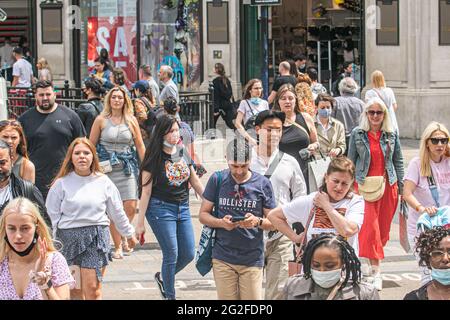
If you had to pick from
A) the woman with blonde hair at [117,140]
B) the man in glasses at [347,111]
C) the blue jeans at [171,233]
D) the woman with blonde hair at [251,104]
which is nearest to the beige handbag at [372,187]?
the blue jeans at [171,233]

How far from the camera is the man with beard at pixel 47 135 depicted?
39.6 feet

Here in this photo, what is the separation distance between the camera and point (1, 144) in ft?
30.6

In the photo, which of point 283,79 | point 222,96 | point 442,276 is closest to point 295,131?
point 442,276

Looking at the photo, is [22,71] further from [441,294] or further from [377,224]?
[441,294]

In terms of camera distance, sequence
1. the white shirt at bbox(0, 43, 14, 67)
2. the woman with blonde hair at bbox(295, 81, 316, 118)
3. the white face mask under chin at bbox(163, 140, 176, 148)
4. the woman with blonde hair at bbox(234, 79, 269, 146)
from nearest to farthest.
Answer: the white face mask under chin at bbox(163, 140, 176, 148) < the woman with blonde hair at bbox(295, 81, 316, 118) < the woman with blonde hair at bbox(234, 79, 269, 146) < the white shirt at bbox(0, 43, 14, 67)

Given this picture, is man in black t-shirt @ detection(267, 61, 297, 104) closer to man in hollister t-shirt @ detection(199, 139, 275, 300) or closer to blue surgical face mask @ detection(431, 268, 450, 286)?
man in hollister t-shirt @ detection(199, 139, 275, 300)

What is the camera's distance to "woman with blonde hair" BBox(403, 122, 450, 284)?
10.1 m

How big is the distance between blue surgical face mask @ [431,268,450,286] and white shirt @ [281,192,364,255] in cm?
157

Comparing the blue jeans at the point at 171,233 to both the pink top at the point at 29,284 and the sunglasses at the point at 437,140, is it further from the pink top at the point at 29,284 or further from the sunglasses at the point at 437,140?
the pink top at the point at 29,284

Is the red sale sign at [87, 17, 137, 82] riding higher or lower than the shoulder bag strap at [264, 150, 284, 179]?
higher

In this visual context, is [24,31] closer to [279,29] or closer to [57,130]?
[279,29]

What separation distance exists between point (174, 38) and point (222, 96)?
17.2 ft

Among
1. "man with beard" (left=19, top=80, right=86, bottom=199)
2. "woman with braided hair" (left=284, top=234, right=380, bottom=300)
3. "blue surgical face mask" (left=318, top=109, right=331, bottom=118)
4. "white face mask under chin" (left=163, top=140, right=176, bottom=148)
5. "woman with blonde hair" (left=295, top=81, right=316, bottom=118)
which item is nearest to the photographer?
"woman with braided hair" (left=284, top=234, right=380, bottom=300)

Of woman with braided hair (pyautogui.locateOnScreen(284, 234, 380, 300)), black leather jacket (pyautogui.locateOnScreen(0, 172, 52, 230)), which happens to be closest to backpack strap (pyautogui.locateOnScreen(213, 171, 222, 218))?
black leather jacket (pyautogui.locateOnScreen(0, 172, 52, 230))
